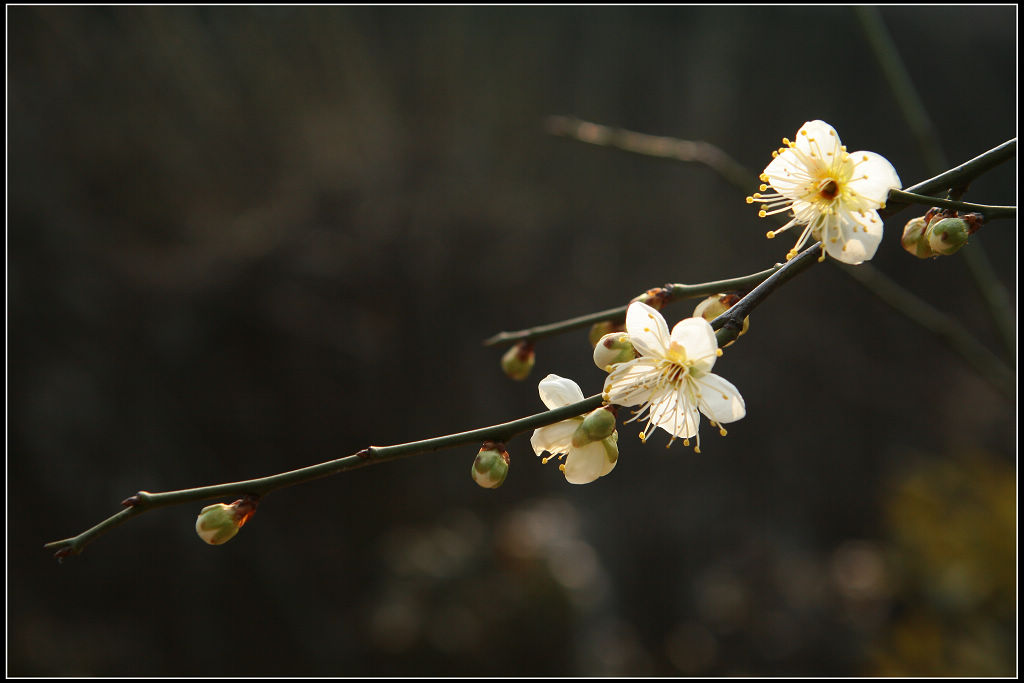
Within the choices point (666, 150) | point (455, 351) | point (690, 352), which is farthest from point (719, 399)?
point (455, 351)

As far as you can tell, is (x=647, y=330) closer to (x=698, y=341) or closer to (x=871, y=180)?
(x=698, y=341)

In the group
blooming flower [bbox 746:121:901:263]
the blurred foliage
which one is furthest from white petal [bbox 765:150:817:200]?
the blurred foliage

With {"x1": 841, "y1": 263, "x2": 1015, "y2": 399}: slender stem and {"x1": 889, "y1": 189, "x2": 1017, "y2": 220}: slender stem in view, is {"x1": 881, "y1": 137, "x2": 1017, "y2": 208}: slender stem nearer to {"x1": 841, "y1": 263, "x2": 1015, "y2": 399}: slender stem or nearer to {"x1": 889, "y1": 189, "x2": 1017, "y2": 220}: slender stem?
{"x1": 889, "y1": 189, "x2": 1017, "y2": 220}: slender stem

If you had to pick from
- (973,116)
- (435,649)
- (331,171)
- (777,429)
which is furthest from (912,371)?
(331,171)

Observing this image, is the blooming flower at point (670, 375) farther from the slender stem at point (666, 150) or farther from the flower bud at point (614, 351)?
the slender stem at point (666, 150)

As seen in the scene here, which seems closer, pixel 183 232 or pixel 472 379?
pixel 183 232

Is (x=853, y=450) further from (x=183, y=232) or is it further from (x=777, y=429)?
(x=183, y=232)

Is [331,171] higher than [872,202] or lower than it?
higher
